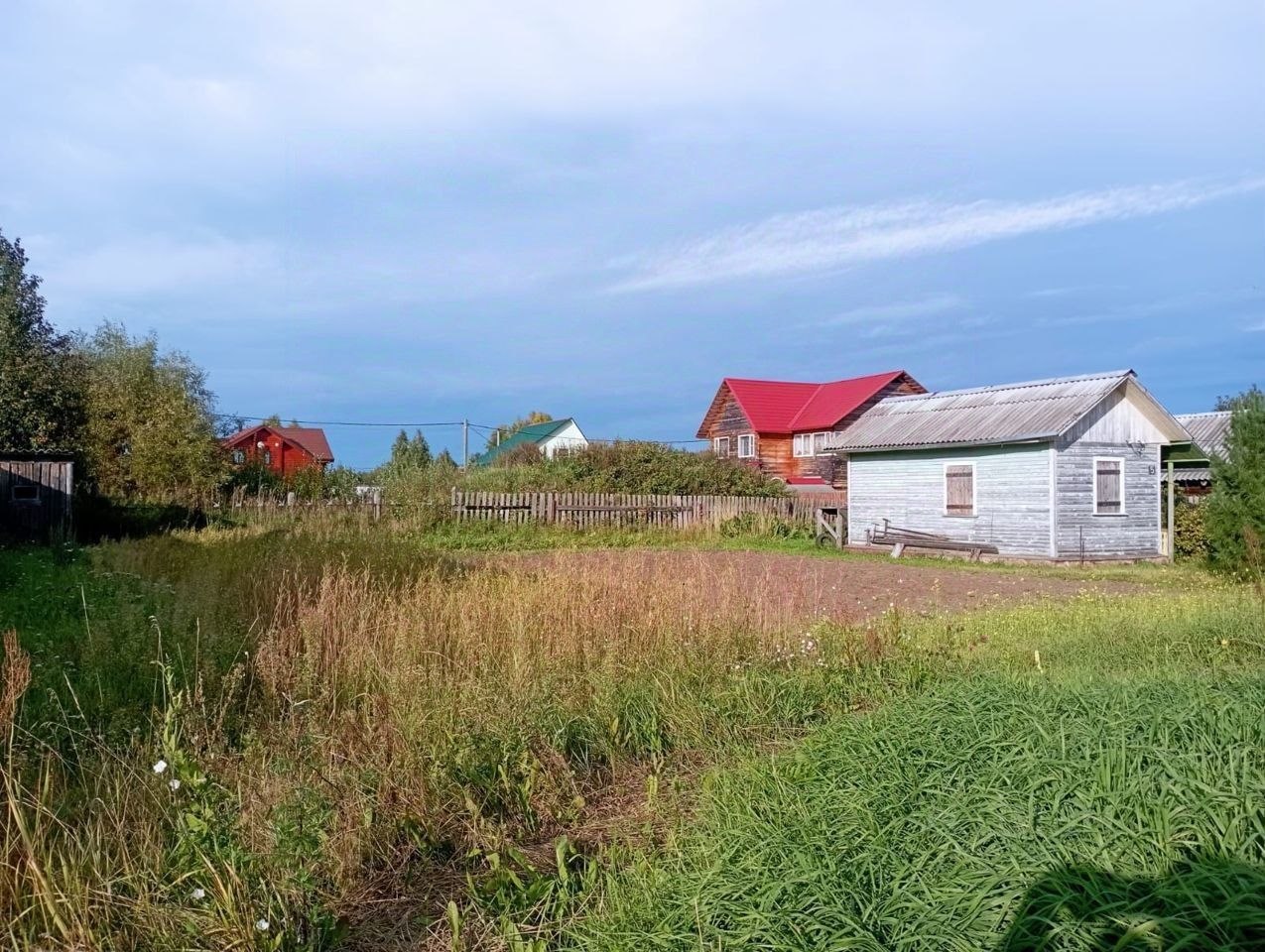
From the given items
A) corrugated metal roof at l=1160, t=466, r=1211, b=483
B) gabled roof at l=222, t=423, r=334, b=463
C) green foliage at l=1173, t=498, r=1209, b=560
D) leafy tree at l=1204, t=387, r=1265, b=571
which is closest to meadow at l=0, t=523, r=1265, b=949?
leafy tree at l=1204, t=387, r=1265, b=571

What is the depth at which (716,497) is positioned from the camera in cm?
2727

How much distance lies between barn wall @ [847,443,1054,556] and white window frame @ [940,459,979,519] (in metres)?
0.02

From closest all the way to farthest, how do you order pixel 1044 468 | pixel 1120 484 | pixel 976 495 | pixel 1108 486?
1. pixel 1044 468
2. pixel 1108 486
3. pixel 1120 484
4. pixel 976 495

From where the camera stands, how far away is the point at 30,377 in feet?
89.5

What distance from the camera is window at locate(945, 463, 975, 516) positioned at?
21.2m

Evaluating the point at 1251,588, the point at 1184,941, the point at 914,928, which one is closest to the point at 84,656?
the point at 914,928

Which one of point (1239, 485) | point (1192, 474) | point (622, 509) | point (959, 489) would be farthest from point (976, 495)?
point (622, 509)

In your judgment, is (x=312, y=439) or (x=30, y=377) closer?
(x=30, y=377)

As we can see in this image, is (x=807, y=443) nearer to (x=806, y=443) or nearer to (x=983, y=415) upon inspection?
(x=806, y=443)

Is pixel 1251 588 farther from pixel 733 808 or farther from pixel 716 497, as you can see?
pixel 716 497

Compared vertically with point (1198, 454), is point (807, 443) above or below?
above

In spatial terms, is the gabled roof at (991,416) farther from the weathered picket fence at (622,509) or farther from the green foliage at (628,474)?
the green foliage at (628,474)

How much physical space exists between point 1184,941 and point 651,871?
154 cm

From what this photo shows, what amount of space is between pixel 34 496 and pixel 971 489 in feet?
67.7
